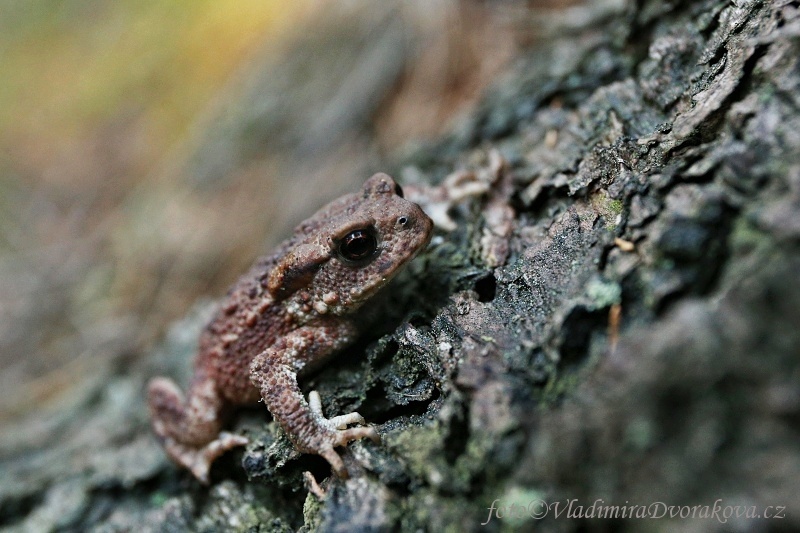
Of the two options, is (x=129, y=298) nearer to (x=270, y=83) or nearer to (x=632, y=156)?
(x=270, y=83)

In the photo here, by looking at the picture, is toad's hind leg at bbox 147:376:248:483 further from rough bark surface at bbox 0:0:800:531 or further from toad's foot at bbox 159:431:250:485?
rough bark surface at bbox 0:0:800:531

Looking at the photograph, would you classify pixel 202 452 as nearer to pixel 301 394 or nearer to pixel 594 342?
pixel 301 394

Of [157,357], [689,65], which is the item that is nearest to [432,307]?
[689,65]

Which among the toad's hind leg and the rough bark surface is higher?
the toad's hind leg

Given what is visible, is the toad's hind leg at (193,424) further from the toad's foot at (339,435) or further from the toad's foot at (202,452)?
the toad's foot at (339,435)

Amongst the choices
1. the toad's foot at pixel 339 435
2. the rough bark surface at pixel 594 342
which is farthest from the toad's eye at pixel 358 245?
the toad's foot at pixel 339 435

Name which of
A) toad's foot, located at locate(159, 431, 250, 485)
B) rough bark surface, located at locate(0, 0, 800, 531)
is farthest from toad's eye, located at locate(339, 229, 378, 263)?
toad's foot, located at locate(159, 431, 250, 485)
